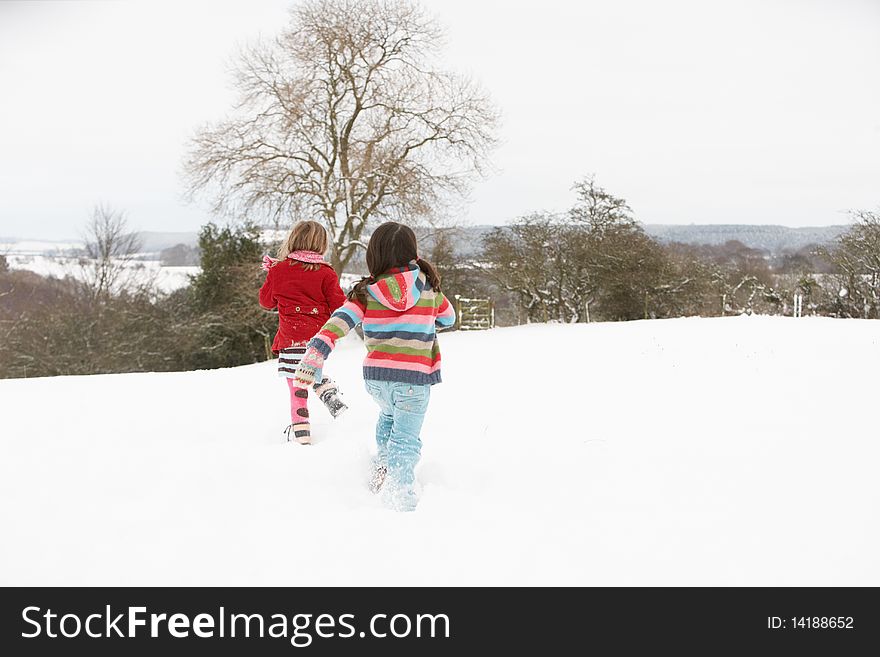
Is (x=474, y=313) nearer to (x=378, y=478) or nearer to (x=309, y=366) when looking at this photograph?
(x=378, y=478)

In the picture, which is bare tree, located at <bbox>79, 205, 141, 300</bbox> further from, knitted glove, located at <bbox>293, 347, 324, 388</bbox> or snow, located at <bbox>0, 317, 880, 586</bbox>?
knitted glove, located at <bbox>293, 347, 324, 388</bbox>

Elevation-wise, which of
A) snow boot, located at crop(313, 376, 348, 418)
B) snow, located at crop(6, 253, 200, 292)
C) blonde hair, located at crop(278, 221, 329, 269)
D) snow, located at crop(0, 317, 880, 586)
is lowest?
snow, located at crop(0, 317, 880, 586)

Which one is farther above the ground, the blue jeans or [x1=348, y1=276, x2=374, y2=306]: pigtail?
[x1=348, y1=276, x2=374, y2=306]: pigtail

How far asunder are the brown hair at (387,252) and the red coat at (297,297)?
1.28 m

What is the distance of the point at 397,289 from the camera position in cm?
338

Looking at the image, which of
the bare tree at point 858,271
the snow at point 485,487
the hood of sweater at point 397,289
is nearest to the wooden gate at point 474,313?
→ the bare tree at point 858,271

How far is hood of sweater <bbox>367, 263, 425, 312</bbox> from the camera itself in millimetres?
3381

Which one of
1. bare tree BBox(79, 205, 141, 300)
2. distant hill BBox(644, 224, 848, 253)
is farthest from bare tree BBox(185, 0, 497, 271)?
bare tree BBox(79, 205, 141, 300)

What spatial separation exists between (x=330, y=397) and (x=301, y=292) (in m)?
0.74

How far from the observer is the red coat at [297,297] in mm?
4680

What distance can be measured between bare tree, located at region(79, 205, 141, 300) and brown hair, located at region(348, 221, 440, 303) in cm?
2689

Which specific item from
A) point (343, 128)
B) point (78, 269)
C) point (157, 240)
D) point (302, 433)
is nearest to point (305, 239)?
point (302, 433)

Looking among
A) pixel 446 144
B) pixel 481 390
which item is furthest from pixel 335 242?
pixel 481 390

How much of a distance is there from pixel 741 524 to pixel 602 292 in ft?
58.4
